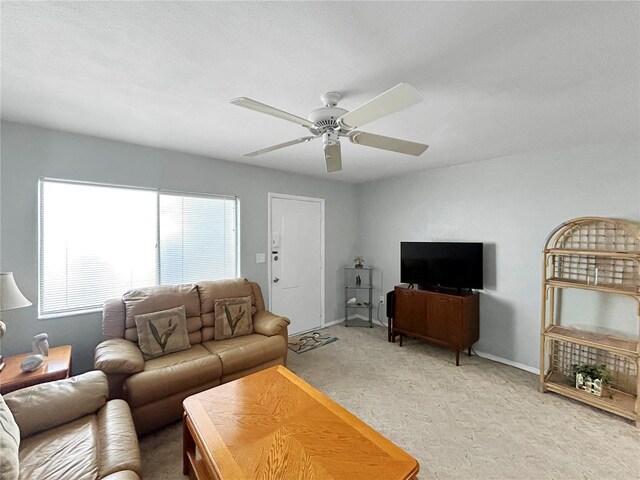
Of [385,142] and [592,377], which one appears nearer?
[385,142]

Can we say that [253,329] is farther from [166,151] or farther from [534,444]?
[534,444]

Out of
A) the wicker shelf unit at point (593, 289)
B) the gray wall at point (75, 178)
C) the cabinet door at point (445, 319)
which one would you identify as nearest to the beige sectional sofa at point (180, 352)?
the gray wall at point (75, 178)

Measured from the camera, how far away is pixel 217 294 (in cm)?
305

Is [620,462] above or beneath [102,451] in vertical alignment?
beneath

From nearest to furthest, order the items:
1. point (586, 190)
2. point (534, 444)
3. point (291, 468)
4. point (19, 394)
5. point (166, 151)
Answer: point (291, 468) → point (19, 394) → point (534, 444) → point (586, 190) → point (166, 151)

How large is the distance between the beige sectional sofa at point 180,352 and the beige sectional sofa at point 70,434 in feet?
0.91

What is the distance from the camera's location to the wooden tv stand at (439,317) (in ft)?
10.6

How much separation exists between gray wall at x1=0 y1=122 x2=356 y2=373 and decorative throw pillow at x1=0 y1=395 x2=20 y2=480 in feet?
4.53

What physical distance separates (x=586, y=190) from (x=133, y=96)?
3986mm

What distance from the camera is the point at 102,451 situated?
4.58 feet

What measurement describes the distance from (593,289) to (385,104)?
8.45ft

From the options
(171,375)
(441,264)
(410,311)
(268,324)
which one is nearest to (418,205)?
(441,264)

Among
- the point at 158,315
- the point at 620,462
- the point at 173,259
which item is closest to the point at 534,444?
the point at 620,462

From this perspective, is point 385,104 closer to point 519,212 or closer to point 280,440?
point 280,440
